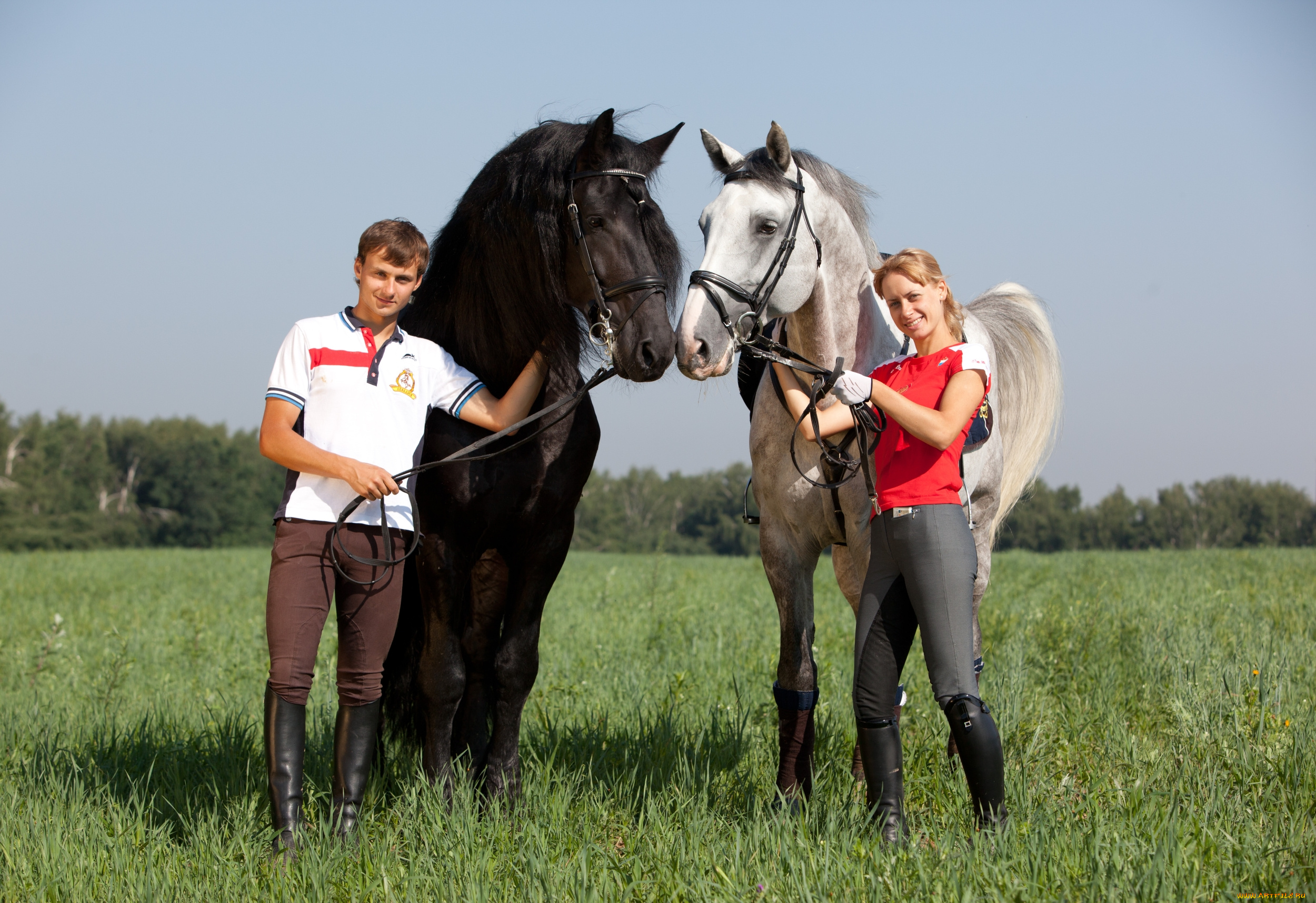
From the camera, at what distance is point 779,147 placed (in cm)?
327

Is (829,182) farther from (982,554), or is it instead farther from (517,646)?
(517,646)

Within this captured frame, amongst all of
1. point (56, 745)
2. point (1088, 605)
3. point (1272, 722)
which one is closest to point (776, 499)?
point (1272, 722)

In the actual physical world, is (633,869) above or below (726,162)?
below

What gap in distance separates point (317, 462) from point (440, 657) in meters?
1.01

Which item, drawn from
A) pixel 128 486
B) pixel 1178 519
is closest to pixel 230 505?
pixel 128 486

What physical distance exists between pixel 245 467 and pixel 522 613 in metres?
80.1

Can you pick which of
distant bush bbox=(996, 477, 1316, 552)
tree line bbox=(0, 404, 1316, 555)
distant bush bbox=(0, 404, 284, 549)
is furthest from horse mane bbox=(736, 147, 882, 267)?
distant bush bbox=(996, 477, 1316, 552)

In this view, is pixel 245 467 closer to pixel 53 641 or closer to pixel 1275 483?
pixel 53 641

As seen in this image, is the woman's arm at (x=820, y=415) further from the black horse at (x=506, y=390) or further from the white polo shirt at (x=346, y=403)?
the white polo shirt at (x=346, y=403)

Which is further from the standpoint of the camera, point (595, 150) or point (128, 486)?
point (128, 486)

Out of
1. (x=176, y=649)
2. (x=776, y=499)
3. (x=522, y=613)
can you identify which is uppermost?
(x=776, y=499)

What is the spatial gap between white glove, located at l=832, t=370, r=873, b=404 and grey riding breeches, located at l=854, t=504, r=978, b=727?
0.37m

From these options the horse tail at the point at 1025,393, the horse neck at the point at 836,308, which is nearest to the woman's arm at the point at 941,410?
the horse neck at the point at 836,308

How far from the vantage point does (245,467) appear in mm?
76250
